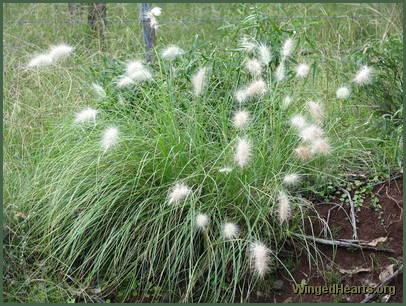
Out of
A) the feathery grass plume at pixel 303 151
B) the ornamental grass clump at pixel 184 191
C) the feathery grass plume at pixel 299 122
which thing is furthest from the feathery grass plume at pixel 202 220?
the feathery grass plume at pixel 299 122

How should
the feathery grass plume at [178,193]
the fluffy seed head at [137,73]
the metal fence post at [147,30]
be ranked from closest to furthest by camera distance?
the feathery grass plume at [178,193]
the fluffy seed head at [137,73]
the metal fence post at [147,30]

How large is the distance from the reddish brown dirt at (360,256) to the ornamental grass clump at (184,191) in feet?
0.32

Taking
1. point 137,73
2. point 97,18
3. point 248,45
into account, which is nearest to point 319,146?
point 248,45

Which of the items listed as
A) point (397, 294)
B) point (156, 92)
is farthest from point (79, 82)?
point (397, 294)

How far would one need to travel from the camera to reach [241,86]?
366cm

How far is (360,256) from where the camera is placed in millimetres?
3070

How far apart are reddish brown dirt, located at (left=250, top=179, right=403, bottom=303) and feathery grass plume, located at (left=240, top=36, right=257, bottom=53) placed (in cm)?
105

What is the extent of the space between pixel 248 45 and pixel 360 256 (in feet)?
4.69

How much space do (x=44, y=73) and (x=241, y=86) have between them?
181 centimetres

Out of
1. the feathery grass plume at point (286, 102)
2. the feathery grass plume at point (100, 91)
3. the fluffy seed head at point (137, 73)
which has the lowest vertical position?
the feathery grass plume at point (286, 102)

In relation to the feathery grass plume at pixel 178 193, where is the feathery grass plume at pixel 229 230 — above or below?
below

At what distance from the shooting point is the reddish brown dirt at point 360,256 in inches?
115

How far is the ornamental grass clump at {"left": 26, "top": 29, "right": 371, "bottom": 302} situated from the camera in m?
2.98

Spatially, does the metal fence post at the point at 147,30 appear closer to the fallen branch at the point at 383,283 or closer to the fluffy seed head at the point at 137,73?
the fluffy seed head at the point at 137,73
